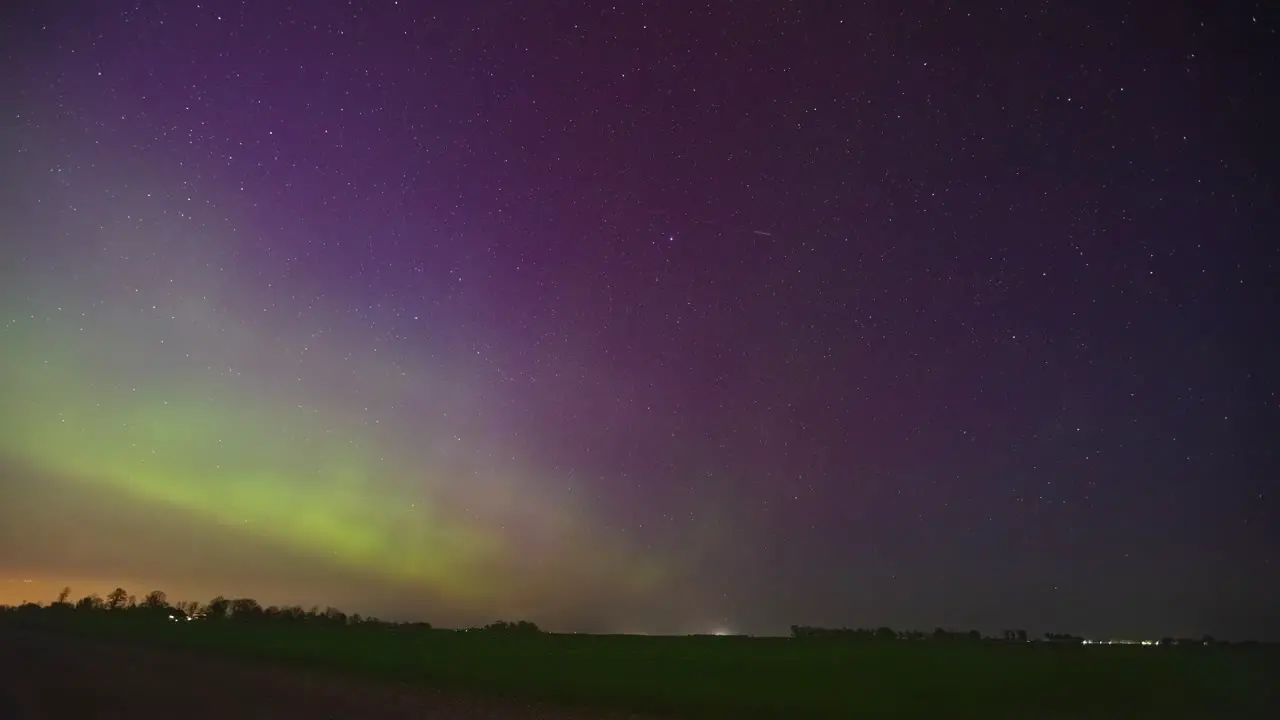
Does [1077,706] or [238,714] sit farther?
[1077,706]

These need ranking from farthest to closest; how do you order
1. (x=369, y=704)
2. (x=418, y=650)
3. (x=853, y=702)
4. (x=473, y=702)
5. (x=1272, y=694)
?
(x=418, y=650) < (x=1272, y=694) < (x=853, y=702) < (x=473, y=702) < (x=369, y=704)

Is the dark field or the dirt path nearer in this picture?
the dirt path

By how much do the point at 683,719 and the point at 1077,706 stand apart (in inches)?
683

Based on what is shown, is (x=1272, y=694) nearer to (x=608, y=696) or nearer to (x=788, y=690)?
(x=788, y=690)

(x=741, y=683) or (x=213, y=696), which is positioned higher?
(x=213, y=696)

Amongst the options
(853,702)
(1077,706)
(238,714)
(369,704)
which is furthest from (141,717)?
(1077,706)

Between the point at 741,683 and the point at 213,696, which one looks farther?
the point at 741,683

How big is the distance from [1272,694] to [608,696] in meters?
33.9

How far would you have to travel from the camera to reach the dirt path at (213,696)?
64.6ft

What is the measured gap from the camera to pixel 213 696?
23578 millimetres

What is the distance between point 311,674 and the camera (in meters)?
33.7

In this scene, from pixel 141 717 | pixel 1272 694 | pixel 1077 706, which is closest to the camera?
pixel 141 717

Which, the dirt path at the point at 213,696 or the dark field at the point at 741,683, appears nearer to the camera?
the dirt path at the point at 213,696

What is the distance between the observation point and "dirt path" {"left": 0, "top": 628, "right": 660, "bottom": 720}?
64.6 ft
